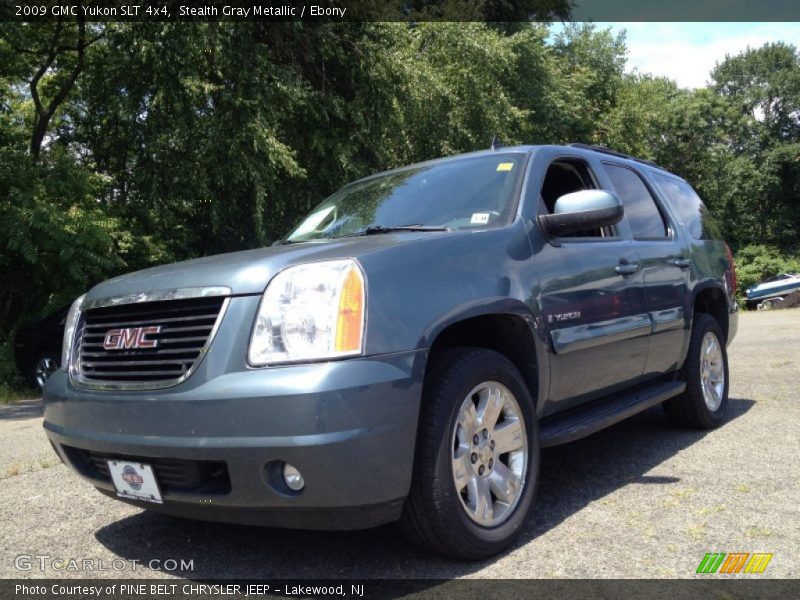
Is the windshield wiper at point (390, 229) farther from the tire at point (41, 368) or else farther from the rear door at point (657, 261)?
the tire at point (41, 368)

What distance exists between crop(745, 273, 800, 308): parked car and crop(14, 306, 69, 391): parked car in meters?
30.1

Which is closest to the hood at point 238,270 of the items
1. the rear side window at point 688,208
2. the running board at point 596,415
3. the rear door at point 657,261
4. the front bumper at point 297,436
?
the front bumper at point 297,436

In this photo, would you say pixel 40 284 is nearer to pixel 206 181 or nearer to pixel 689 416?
pixel 206 181

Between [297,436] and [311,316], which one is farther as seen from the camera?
[311,316]

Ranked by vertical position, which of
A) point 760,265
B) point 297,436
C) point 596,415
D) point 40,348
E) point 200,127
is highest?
point 200,127

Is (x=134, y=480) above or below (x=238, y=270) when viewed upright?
below

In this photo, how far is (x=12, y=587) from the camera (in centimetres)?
289

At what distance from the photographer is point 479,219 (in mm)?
3625

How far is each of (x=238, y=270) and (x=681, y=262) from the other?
332cm

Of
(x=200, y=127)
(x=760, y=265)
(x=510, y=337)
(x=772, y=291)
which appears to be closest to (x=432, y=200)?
→ (x=510, y=337)

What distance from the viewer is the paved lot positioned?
2953 millimetres

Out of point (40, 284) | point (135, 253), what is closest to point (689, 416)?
point (135, 253)

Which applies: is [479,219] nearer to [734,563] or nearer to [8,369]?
[734,563]

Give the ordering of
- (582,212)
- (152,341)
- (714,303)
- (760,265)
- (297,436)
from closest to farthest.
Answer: (297,436) → (152,341) → (582,212) → (714,303) → (760,265)
